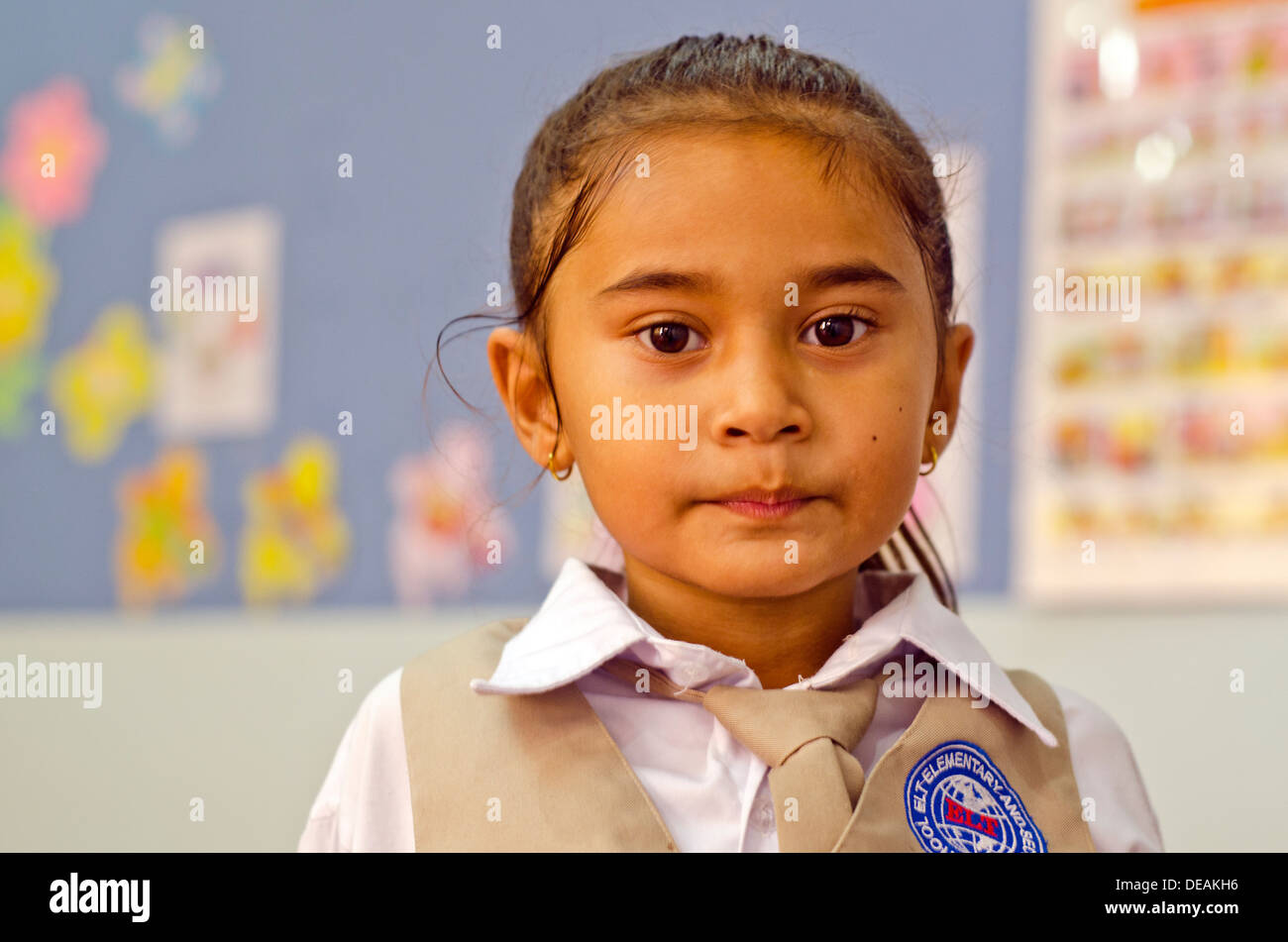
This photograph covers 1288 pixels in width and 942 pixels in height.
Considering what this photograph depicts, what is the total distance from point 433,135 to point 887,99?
39.6 inches

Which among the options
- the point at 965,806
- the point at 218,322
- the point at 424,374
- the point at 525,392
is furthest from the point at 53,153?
the point at 965,806

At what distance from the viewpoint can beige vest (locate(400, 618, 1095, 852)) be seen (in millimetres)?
752

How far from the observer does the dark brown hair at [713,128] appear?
0.85m

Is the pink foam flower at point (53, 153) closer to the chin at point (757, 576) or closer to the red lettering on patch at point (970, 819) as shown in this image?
the chin at point (757, 576)

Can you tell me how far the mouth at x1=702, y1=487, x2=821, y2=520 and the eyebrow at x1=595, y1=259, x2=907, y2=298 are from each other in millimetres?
120

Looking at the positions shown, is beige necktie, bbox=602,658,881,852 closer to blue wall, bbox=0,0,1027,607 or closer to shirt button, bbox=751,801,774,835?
shirt button, bbox=751,801,774,835

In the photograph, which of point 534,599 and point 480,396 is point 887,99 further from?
point 534,599

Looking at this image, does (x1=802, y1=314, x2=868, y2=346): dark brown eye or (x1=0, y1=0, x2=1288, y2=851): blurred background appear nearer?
(x1=802, y1=314, x2=868, y2=346): dark brown eye

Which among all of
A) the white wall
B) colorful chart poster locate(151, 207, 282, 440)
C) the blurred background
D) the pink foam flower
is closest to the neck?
the blurred background

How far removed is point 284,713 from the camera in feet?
6.07

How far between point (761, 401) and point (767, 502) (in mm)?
65

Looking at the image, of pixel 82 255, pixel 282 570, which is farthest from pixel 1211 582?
pixel 82 255

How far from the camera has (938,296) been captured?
2.99 ft

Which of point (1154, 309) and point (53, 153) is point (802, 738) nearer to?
point (1154, 309)
